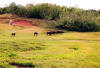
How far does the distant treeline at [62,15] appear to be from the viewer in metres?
Result: 44.5

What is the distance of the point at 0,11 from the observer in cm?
6706

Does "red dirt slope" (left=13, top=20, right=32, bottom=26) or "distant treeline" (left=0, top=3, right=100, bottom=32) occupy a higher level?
"distant treeline" (left=0, top=3, right=100, bottom=32)

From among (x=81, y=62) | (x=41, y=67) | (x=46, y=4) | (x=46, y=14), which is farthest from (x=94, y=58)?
(x=46, y=4)

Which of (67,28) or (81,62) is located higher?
(81,62)

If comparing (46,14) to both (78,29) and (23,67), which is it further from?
(23,67)

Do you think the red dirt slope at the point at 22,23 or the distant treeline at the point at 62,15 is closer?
the distant treeline at the point at 62,15

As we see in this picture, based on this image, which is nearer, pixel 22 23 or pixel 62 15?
pixel 22 23

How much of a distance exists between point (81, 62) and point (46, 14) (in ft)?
135

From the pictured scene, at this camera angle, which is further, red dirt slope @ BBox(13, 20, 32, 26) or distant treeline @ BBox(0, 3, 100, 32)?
red dirt slope @ BBox(13, 20, 32, 26)

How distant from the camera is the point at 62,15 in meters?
50.5

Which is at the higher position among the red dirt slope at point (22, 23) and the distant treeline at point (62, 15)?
the distant treeline at point (62, 15)

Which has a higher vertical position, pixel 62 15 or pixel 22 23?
pixel 62 15

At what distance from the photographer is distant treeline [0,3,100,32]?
44.5m

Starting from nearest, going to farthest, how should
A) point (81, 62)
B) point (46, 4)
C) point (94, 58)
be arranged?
point (81, 62) < point (94, 58) < point (46, 4)
